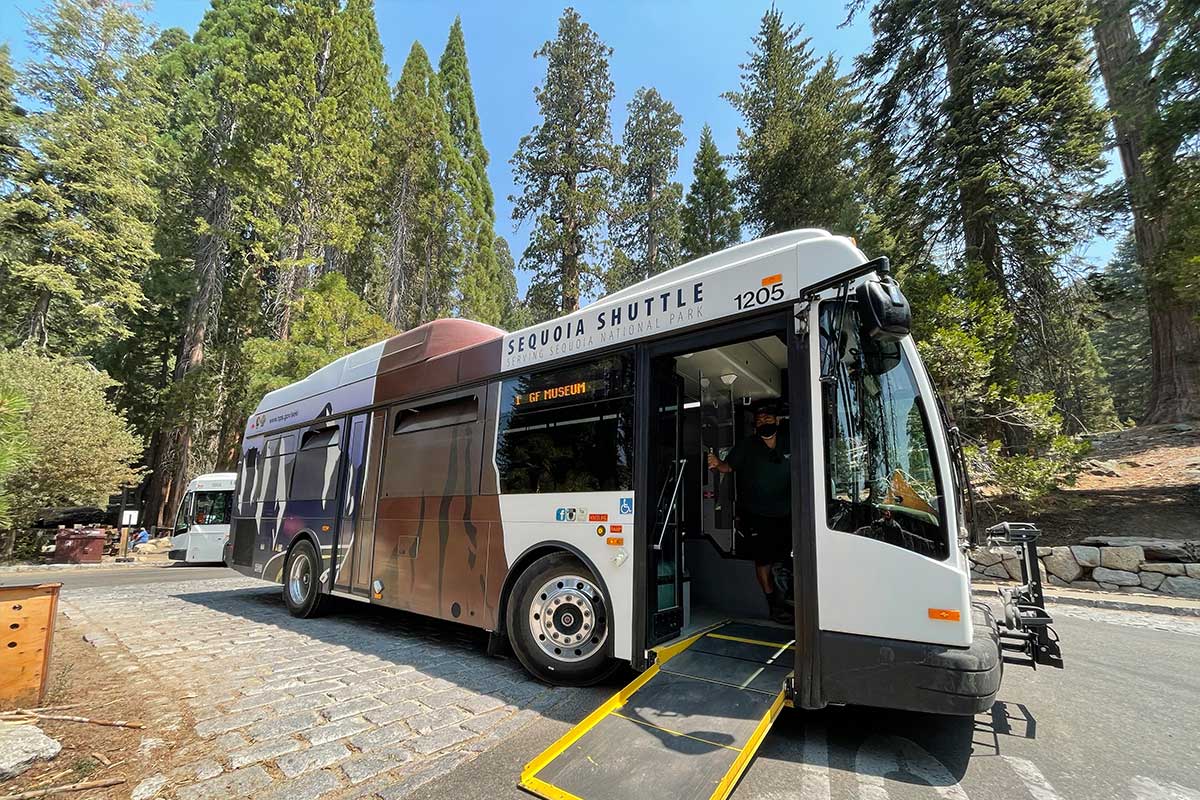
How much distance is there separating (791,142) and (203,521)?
24508 mm

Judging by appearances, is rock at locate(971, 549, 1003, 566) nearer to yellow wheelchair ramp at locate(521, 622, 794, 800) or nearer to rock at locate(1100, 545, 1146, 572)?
rock at locate(1100, 545, 1146, 572)

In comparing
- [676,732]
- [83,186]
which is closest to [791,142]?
[676,732]

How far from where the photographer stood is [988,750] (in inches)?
123

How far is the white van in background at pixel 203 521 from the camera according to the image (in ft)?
54.5

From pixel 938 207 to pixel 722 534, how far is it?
42.0ft

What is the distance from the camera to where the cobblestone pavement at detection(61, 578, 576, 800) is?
109 inches

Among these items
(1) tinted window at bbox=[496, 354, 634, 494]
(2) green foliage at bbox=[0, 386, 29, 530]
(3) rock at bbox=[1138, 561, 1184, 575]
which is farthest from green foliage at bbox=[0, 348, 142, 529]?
(3) rock at bbox=[1138, 561, 1184, 575]

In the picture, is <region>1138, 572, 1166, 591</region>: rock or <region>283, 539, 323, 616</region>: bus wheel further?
<region>1138, 572, 1166, 591</region>: rock

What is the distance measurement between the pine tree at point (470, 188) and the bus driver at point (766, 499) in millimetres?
21702

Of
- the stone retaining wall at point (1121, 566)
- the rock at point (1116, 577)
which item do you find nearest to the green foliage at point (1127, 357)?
the stone retaining wall at point (1121, 566)

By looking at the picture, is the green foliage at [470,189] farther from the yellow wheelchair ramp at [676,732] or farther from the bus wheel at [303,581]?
the yellow wheelchair ramp at [676,732]

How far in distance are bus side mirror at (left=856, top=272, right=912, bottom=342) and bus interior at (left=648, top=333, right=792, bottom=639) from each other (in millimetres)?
1070

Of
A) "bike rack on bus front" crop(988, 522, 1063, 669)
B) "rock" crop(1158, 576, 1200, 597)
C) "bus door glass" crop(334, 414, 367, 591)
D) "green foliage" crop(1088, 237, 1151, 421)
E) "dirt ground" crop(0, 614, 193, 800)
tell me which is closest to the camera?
"dirt ground" crop(0, 614, 193, 800)

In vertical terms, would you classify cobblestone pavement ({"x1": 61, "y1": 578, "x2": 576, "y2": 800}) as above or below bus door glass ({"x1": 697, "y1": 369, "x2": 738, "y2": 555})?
below
